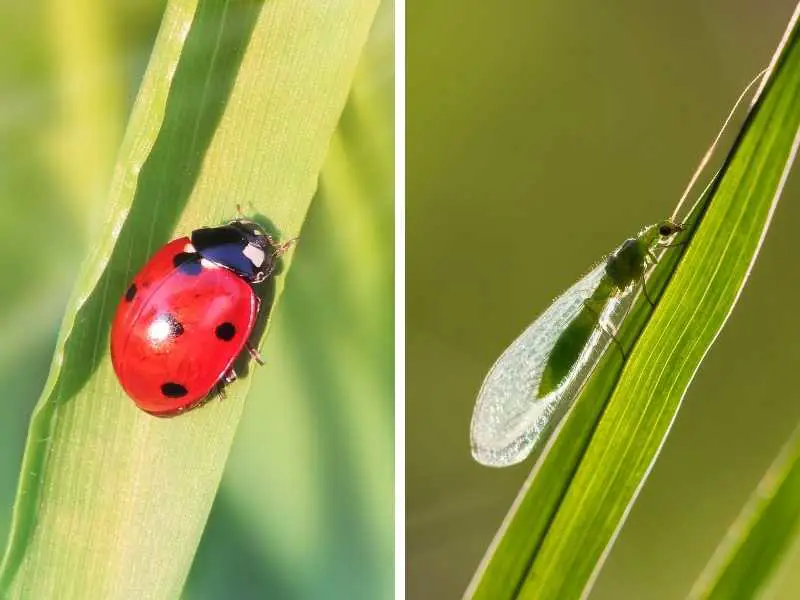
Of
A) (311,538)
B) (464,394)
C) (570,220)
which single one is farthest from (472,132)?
(311,538)

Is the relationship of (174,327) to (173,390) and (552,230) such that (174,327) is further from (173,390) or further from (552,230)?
(552,230)

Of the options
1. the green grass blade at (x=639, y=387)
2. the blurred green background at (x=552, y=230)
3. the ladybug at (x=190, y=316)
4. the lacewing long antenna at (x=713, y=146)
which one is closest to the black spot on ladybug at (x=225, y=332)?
the ladybug at (x=190, y=316)

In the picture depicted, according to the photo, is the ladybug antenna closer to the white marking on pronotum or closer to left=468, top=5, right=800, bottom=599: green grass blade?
the white marking on pronotum

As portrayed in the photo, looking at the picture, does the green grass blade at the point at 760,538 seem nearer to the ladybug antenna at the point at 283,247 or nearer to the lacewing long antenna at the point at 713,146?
the lacewing long antenna at the point at 713,146

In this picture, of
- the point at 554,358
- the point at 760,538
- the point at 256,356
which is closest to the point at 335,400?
Answer: the point at 256,356

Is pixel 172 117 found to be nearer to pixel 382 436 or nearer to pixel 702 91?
pixel 382 436
